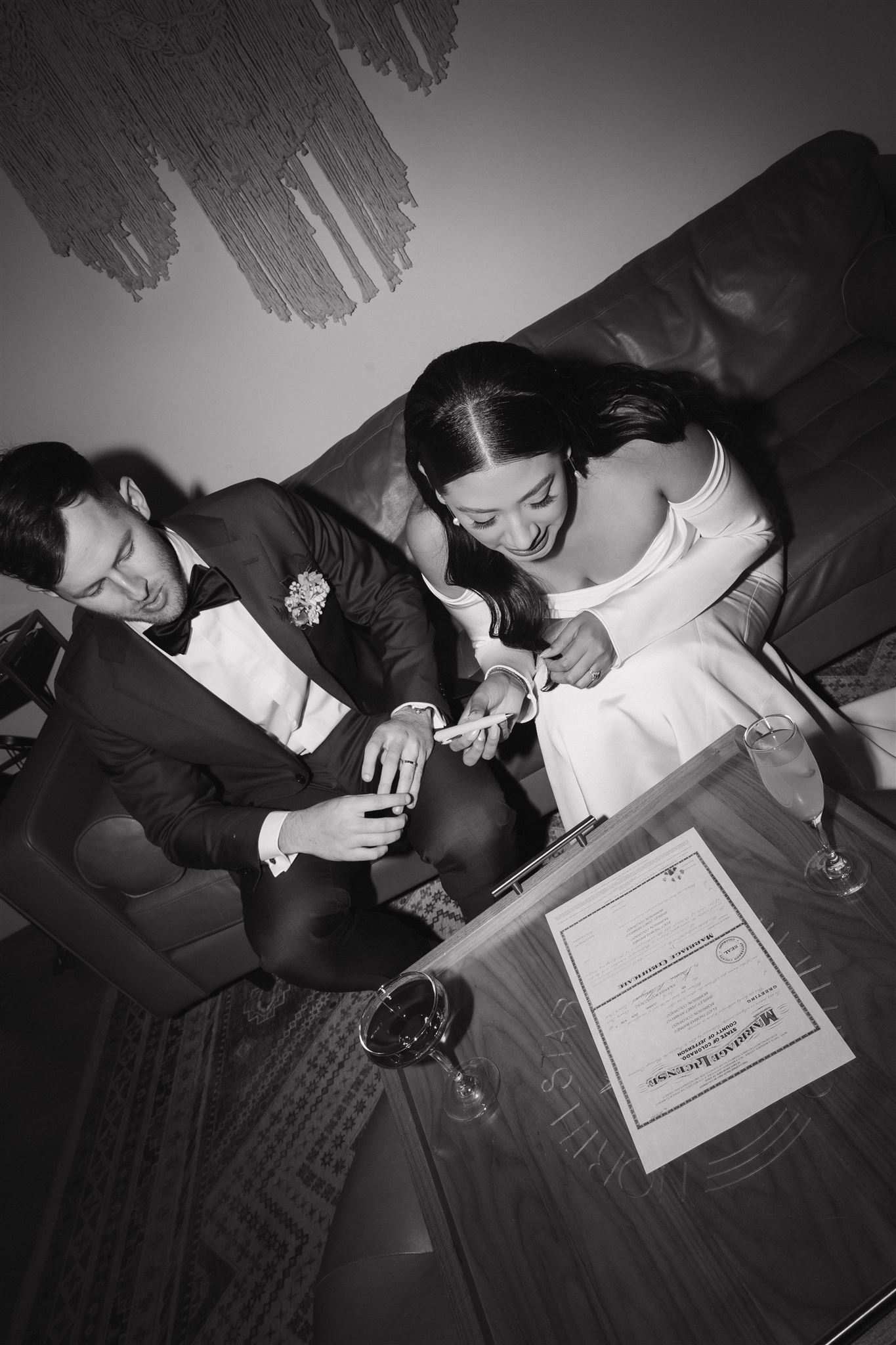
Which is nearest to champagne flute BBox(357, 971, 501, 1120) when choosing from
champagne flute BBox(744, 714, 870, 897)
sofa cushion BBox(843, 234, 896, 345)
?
champagne flute BBox(744, 714, 870, 897)

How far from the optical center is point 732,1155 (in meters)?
Result: 0.90

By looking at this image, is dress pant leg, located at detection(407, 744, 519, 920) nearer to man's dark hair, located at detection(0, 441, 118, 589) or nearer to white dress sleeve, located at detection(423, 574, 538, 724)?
white dress sleeve, located at detection(423, 574, 538, 724)

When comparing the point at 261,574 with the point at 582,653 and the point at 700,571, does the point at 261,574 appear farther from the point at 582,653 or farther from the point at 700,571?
the point at 700,571

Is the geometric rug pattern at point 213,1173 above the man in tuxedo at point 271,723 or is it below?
below

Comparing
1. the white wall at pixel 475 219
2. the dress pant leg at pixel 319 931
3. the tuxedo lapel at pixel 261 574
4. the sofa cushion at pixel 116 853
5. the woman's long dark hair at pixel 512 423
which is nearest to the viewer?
the woman's long dark hair at pixel 512 423

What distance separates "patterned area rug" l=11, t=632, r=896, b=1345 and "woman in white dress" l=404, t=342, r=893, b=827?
0.69m

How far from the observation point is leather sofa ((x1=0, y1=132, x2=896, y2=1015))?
2053 millimetres

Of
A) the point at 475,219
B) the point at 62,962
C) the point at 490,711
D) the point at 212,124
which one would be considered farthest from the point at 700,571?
the point at 62,962

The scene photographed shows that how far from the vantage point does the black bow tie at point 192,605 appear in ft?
5.90

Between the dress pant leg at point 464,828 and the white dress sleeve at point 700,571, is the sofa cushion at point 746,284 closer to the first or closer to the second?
the white dress sleeve at point 700,571

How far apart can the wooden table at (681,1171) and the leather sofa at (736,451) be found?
0.96m

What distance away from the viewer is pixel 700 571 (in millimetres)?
1766

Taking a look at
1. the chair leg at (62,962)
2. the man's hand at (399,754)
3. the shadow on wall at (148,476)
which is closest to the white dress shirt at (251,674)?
the man's hand at (399,754)

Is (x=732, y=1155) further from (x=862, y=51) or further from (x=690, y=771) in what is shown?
(x=862, y=51)
